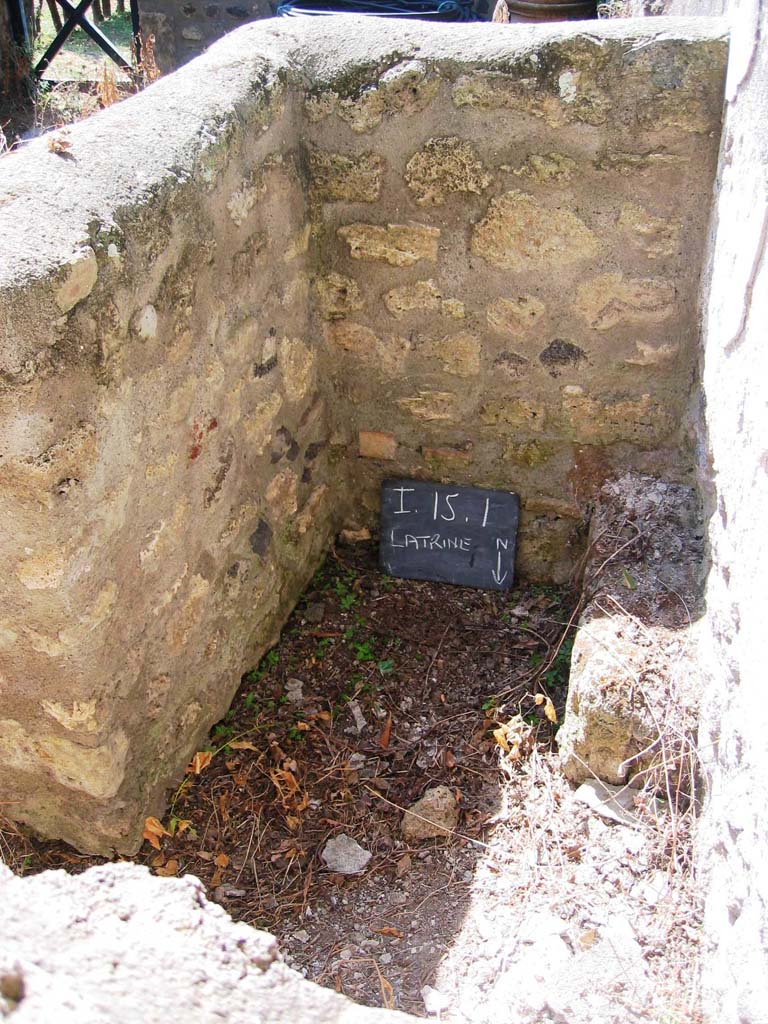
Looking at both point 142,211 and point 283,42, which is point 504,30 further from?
point 142,211

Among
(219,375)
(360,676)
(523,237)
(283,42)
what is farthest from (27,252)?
(360,676)

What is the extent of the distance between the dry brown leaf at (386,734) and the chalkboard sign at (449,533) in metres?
0.62

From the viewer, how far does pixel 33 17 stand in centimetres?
808

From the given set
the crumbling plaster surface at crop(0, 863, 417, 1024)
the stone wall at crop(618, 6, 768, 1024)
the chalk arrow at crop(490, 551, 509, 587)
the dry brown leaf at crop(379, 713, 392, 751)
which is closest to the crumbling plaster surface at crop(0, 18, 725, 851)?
the chalk arrow at crop(490, 551, 509, 587)

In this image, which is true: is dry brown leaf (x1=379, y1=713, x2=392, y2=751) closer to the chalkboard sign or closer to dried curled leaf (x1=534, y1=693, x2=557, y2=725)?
dried curled leaf (x1=534, y1=693, x2=557, y2=725)

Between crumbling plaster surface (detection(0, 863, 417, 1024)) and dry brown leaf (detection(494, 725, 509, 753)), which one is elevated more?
crumbling plaster surface (detection(0, 863, 417, 1024))

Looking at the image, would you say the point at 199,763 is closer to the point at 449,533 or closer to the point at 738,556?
the point at 449,533

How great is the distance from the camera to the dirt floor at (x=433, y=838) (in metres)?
2.03

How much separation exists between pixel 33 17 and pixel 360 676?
748 centimetres

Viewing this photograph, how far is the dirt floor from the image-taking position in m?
2.03

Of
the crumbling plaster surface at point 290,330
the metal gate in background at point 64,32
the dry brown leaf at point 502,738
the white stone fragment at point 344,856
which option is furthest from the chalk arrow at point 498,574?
the metal gate in background at point 64,32

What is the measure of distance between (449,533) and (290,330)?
881 millimetres

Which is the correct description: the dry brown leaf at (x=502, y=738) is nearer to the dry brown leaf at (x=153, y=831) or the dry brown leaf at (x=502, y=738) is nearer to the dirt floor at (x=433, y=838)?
the dirt floor at (x=433, y=838)

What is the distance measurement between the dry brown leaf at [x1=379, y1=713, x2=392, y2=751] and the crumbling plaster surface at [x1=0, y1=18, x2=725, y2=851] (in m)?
0.46
